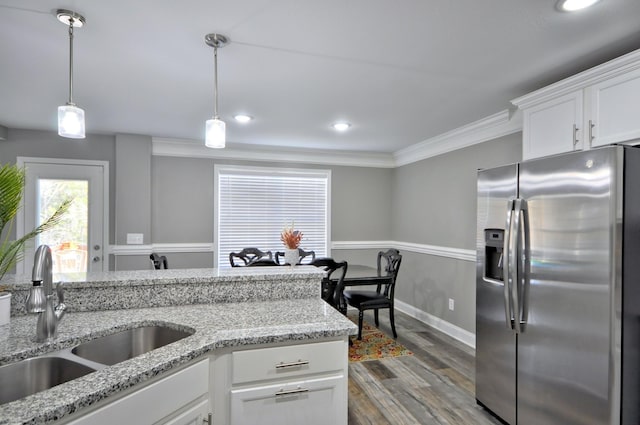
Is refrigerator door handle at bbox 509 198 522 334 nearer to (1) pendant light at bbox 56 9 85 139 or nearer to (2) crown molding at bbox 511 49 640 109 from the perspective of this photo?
(2) crown molding at bbox 511 49 640 109

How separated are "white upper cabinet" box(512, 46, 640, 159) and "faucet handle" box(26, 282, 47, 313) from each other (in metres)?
3.00

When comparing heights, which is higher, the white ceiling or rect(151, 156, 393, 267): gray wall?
the white ceiling

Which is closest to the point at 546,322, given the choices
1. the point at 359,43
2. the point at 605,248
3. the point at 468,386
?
the point at 605,248

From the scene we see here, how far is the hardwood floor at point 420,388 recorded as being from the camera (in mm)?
2424

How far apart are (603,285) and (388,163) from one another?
3974 mm

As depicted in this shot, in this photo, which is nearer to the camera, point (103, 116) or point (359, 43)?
point (359, 43)

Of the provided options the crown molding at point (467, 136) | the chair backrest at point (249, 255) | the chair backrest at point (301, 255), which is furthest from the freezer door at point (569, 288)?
the chair backrest at point (249, 255)

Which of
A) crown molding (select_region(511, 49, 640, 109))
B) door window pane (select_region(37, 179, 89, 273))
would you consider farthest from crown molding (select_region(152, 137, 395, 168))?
crown molding (select_region(511, 49, 640, 109))

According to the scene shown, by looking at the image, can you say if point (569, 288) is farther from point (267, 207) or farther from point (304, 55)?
point (267, 207)

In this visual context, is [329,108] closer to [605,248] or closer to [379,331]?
[605,248]

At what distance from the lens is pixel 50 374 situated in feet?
4.36

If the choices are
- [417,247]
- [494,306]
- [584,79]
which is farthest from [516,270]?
[417,247]

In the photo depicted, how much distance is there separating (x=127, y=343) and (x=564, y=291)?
2230 mm

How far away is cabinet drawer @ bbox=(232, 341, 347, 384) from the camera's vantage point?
4.71ft
